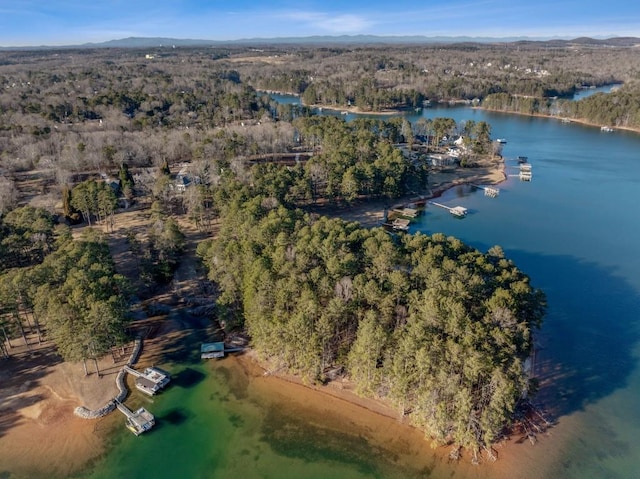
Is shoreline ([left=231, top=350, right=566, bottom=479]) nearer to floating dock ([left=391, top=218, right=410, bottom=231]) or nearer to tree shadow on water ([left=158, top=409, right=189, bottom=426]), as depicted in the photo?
tree shadow on water ([left=158, top=409, right=189, bottom=426])

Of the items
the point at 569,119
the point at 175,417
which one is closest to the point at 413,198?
the point at 175,417

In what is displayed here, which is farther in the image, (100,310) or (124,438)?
(100,310)

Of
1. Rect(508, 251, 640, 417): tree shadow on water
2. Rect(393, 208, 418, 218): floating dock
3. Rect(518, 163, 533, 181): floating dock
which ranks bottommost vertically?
Rect(508, 251, 640, 417): tree shadow on water

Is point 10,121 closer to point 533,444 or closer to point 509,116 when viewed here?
point 533,444

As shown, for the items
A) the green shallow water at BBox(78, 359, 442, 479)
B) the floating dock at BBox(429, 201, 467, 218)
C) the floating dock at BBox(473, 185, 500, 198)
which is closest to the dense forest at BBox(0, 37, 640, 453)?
the green shallow water at BBox(78, 359, 442, 479)

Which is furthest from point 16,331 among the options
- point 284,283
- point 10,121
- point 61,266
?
point 10,121

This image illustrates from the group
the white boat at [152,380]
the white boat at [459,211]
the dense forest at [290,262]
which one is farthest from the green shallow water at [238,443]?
the white boat at [459,211]
